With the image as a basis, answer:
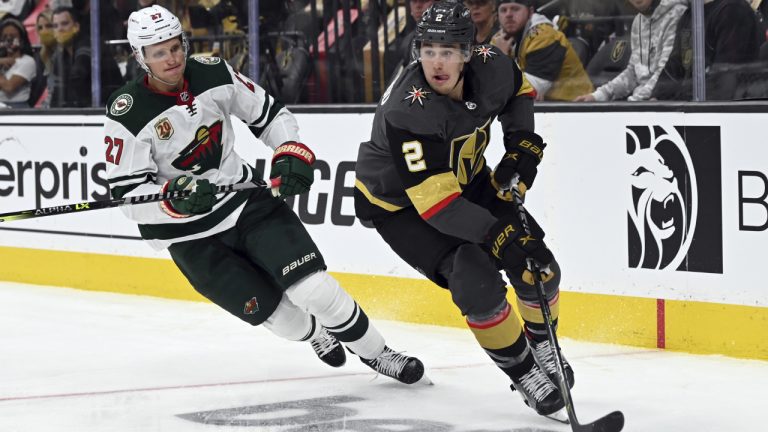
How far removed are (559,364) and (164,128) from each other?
1.35 metres

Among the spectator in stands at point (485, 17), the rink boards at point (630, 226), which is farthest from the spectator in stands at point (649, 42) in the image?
the spectator in stands at point (485, 17)

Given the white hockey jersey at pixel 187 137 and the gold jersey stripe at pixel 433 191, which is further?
the white hockey jersey at pixel 187 137

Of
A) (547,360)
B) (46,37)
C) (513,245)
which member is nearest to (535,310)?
(547,360)

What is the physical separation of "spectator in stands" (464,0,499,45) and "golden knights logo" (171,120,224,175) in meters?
1.27

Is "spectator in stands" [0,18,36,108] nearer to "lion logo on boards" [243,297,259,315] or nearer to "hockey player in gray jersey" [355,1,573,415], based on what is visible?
"lion logo on boards" [243,297,259,315]

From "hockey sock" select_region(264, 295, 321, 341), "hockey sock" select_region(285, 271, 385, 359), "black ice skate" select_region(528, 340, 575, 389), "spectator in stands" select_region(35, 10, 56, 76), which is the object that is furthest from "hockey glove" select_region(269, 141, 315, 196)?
"spectator in stands" select_region(35, 10, 56, 76)

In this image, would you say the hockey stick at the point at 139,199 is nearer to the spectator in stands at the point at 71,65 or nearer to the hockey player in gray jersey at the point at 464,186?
the hockey player in gray jersey at the point at 464,186

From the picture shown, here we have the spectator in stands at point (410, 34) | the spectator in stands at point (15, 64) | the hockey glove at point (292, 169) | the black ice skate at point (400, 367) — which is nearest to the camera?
the hockey glove at point (292, 169)

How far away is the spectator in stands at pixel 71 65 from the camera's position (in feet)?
20.5

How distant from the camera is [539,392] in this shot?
130 inches

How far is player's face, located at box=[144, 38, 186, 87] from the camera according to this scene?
3.73 metres

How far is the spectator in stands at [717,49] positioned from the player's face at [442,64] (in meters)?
1.33

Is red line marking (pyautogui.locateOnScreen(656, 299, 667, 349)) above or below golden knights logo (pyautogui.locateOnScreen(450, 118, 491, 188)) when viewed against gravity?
below

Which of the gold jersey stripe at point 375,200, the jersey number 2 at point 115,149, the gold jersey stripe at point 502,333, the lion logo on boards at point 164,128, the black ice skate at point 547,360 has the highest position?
the lion logo on boards at point 164,128
